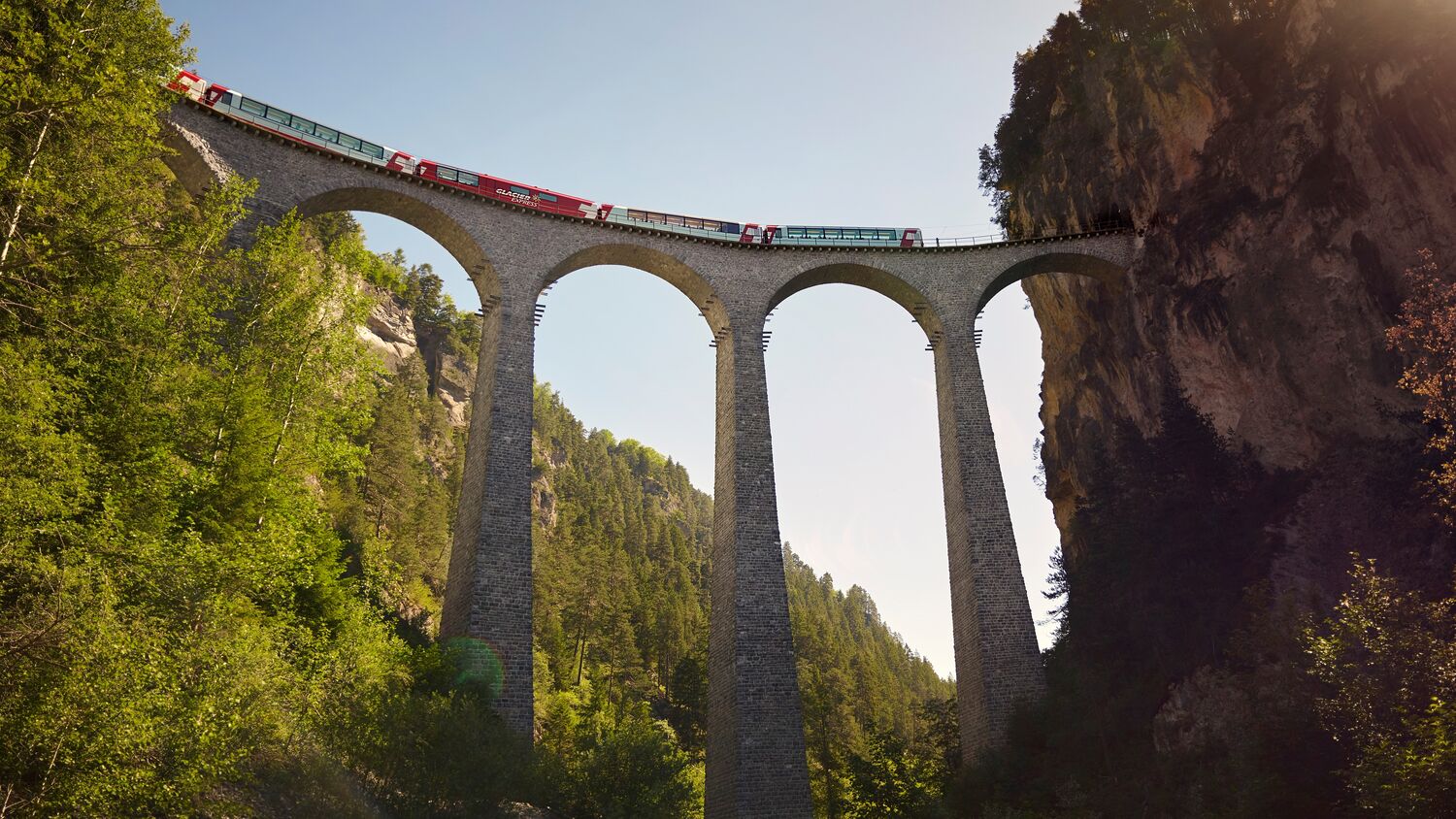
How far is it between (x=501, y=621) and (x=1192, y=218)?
2762cm

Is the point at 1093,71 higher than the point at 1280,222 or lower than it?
higher

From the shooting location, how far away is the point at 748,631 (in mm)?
29219

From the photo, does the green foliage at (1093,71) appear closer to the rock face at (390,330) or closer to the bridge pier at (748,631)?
the bridge pier at (748,631)

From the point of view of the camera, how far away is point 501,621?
87.2 ft

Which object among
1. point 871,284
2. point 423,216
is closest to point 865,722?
point 871,284

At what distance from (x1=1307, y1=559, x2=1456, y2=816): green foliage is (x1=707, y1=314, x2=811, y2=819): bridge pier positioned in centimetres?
1425

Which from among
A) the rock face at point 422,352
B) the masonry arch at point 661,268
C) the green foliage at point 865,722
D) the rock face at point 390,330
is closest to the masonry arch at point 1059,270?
the masonry arch at point 661,268

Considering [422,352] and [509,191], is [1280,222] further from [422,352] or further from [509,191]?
[422,352]

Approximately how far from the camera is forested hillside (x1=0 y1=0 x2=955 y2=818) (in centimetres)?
1271

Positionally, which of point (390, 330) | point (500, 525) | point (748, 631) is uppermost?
point (390, 330)

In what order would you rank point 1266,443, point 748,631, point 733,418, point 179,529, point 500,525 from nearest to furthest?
point 179,529
point 500,525
point 748,631
point 1266,443
point 733,418

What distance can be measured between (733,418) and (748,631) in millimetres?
7716

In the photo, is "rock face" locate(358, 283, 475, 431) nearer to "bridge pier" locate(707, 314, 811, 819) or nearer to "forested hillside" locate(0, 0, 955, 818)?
"bridge pier" locate(707, 314, 811, 819)

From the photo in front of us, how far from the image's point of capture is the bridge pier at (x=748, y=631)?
2747cm
